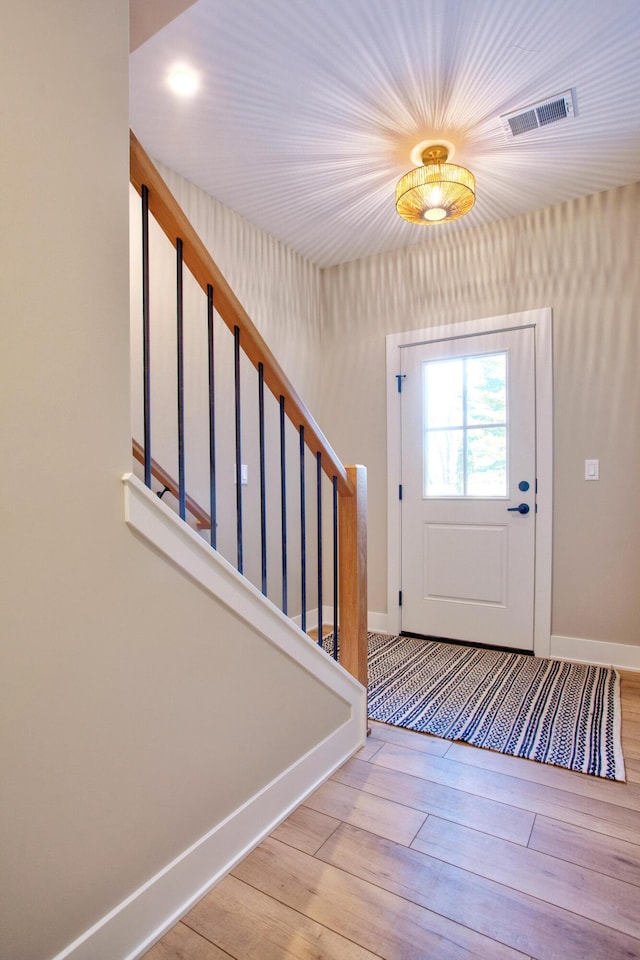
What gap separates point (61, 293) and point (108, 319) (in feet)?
0.35

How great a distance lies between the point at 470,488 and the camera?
3.29 metres

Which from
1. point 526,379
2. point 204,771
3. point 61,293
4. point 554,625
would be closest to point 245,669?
point 204,771

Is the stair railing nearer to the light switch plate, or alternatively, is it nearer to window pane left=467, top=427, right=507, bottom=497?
window pane left=467, top=427, right=507, bottom=497

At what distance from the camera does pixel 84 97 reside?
40.8 inches

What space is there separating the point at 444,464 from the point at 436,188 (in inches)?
63.3

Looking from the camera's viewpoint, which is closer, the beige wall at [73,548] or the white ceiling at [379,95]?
the beige wall at [73,548]

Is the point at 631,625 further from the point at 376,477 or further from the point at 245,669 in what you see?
the point at 245,669

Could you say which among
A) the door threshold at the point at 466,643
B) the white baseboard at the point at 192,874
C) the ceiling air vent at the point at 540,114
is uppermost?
the ceiling air vent at the point at 540,114

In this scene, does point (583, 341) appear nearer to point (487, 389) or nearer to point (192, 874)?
point (487, 389)

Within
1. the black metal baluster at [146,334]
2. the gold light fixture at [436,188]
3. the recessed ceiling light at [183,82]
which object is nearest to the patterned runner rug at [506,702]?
the black metal baluster at [146,334]

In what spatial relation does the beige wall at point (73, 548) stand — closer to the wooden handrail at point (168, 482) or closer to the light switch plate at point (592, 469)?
the wooden handrail at point (168, 482)

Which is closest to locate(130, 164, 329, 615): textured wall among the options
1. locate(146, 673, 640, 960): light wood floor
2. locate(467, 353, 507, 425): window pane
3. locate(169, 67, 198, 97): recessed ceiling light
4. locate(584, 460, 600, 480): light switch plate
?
locate(169, 67, 198, 97): recessed ceiling light

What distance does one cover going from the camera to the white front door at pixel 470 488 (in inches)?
123

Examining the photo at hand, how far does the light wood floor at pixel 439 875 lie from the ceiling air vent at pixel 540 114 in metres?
2.60
